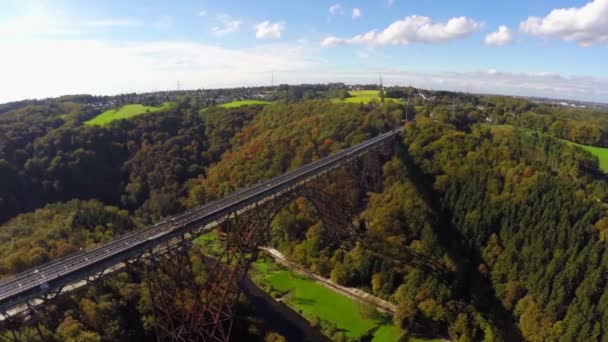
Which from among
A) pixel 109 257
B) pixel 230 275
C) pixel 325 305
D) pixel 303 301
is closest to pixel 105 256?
pixel 109 257

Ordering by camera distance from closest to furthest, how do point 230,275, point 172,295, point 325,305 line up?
point 172,295 → point 230,275 → point 325,305

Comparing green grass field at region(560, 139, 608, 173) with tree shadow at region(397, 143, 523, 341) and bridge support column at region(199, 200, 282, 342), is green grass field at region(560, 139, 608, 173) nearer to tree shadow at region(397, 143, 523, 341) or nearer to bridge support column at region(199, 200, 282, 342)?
tree shadow at region(397, 143, 523, 341)

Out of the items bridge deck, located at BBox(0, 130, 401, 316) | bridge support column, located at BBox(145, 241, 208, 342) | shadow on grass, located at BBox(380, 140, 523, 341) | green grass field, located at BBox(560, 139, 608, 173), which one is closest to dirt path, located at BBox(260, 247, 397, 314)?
shadow on grass, located at BBox(380, 140, 523, 341)

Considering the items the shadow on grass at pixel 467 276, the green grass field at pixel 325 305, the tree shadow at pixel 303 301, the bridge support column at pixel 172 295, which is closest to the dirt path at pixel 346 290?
the green grass field at pixel 325 305

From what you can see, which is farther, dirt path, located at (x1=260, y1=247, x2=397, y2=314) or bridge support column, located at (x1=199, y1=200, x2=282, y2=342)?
dirt path, located at (x1=260, y1=247, x2=397, y2=314)

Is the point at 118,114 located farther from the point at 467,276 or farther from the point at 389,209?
the point at 467,276

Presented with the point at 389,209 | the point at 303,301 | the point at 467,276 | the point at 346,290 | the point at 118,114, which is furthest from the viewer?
the point at 118,114
